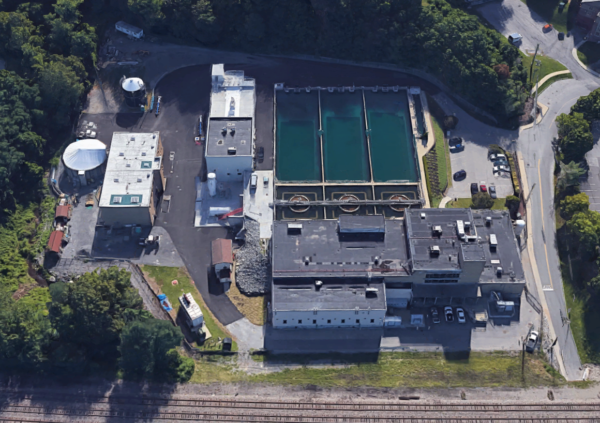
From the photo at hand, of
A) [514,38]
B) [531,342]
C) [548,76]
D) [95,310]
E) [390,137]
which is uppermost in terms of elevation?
[514,38]

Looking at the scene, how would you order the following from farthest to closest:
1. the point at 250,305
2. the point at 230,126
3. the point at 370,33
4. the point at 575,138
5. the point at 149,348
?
the point at 370,33
the point at 230,126
the point at 575,138
the point at 250,305
the point at 149,348

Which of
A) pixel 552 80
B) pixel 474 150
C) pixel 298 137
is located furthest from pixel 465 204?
pixel 552 80

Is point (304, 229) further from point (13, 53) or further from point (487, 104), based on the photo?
point (13, 53)

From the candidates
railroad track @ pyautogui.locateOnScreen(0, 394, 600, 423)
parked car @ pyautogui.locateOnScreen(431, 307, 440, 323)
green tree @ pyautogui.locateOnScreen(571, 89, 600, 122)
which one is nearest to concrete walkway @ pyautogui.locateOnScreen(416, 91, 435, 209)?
parked car @ pyautogui.locateOnScreen(431, 307, 440, 323)

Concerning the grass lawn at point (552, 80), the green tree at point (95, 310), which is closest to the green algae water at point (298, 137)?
the green tree at point (95, 310)

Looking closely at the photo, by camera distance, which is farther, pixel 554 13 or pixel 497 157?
pixel 554 13

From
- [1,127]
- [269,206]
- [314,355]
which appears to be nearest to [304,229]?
[269,206]

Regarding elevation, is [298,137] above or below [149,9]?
below

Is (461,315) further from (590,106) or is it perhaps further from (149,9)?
(149,9)
